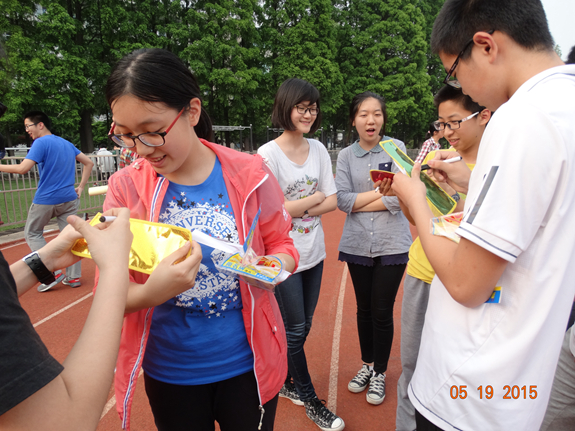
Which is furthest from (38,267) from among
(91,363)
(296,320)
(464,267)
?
(296,320)

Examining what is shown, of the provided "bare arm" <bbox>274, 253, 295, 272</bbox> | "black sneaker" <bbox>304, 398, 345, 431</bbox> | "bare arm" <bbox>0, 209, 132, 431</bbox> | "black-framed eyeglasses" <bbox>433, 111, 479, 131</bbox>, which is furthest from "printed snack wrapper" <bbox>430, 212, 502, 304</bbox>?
"black sneaker" <bbox>304, 398, 345, 431</bbox>

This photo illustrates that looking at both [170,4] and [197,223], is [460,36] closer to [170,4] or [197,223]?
[197,223]

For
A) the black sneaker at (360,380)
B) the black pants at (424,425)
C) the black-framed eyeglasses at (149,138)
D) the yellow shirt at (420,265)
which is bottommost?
the black sneaker at (360,380)

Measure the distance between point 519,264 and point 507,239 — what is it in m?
0.13

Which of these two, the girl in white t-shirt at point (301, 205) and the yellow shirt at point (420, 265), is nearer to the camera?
the yellow shirt at point (420, 265)

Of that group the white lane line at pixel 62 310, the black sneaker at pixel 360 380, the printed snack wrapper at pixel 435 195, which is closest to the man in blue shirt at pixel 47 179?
the white lane line at pixel 62 310

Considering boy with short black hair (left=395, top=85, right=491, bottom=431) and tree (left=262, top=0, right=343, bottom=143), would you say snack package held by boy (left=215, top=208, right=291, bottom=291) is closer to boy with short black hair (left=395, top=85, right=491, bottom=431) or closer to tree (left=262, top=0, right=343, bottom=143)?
boy with short black hair (left=395, top=85, right=491, bottom=431)

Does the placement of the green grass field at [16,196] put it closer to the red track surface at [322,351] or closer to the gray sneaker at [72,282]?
the red track surface at [322,351]

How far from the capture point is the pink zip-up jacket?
1401 millimetres

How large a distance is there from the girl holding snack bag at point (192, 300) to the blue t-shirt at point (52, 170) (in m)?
4.29

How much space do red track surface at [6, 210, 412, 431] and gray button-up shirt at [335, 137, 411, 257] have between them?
3.87 ft

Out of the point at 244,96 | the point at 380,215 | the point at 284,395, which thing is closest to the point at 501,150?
the point at 380,215

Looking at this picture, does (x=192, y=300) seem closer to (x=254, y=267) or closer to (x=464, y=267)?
(x=254, y=267)

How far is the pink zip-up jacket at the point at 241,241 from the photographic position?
1401 millimetres
